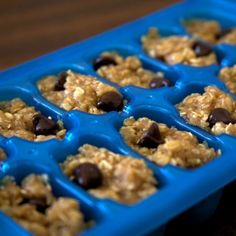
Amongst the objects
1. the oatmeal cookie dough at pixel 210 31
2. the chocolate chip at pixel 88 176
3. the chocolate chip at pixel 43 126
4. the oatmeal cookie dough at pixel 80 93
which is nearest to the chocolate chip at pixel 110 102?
the oatmeal cookie dough at pixel 80 93

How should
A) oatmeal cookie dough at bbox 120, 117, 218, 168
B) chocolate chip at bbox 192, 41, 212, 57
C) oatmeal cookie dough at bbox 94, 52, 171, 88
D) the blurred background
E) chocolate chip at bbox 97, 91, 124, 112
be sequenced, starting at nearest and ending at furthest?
oatmeal cookie dough at bbox 120, 117, 218, 168 < chocolate chip at bbox 97, 91, 124, 112 < oatmeal cookie dough at bbox 94, 52, 171, 88 < chocolate chip at bbox 192, 41, 212, 57 < the blurred background

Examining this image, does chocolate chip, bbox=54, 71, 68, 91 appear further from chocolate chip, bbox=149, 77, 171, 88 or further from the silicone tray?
chocolate chip, bbox=149, 77, 171, 88

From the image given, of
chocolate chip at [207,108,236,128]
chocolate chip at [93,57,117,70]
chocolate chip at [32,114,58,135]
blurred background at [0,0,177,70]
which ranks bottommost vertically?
blurred background at [0,0,177,70]

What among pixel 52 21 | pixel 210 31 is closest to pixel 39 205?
pixel 210 31

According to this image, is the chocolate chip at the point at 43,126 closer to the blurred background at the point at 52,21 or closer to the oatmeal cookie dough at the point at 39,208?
the oatmeal cookie dough at the point at 39,208

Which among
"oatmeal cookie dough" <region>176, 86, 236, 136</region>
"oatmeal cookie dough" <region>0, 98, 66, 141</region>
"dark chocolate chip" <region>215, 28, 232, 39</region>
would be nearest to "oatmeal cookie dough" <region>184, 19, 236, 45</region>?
"dark chocolate chip" <region>215, 28, 232, 39</region>
